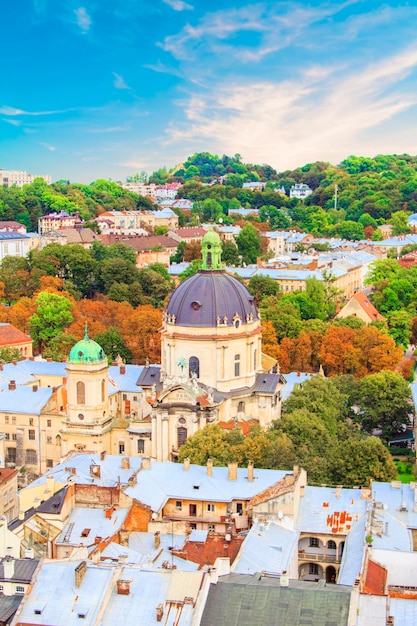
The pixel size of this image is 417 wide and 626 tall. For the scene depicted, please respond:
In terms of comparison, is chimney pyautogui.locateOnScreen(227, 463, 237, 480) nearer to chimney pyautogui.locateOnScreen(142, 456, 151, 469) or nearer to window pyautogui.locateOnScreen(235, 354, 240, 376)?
chimney pyautogui.locateOnScreen(142, 456, 151, 469)

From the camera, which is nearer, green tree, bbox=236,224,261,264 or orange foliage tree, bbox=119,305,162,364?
orange foliage tree, bbox=119,305,162,364

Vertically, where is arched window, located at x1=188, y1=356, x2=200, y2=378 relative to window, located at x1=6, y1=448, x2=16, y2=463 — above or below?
above

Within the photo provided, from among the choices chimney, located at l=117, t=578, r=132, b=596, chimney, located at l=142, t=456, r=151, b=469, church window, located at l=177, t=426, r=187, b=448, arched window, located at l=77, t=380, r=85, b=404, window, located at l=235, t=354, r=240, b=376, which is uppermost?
window, located at l=235, t=354, r=240, b=376

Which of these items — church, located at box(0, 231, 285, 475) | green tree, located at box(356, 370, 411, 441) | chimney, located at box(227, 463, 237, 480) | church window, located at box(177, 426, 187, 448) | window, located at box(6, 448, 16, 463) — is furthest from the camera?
green tree, located at box(356, 370, 411, 441)

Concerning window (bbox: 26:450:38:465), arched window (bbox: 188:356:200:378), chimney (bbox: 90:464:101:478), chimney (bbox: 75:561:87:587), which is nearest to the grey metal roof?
chimney (bbox: 75:561:87:587)

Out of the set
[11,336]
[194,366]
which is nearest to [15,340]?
[11,336]

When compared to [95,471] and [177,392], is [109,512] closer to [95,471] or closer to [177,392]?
[95,471]

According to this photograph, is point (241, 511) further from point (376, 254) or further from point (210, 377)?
point (376, 254)
